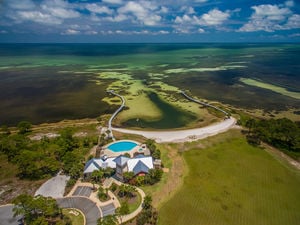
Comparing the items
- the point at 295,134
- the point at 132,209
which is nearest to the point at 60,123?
the point at 132,209

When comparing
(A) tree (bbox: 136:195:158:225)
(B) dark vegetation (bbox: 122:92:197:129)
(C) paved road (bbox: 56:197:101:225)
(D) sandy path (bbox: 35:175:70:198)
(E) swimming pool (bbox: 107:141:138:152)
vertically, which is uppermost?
(A) tree (bbox: 136:195:158:225)

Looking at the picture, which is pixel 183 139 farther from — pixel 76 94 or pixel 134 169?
pixel 76 94

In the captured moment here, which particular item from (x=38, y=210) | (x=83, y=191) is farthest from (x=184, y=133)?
(x=38, y=210)

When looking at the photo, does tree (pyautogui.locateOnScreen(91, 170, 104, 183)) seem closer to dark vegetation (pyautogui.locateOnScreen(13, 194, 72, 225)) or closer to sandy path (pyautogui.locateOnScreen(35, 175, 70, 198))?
sandy path (pyautogui.locateOnScreen(35, 175, 70, 198))

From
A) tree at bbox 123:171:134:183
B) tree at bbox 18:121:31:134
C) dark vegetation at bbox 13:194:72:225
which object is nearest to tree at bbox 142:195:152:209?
tree at bbox 123:171:134:183

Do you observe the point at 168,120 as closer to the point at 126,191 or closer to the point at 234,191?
the point at 234,191

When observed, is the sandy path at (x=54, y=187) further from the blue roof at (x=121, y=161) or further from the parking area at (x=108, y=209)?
the blue roof at (x=121, y=161)

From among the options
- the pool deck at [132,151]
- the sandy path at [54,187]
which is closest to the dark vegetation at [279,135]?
the pool deck at [132,151]
